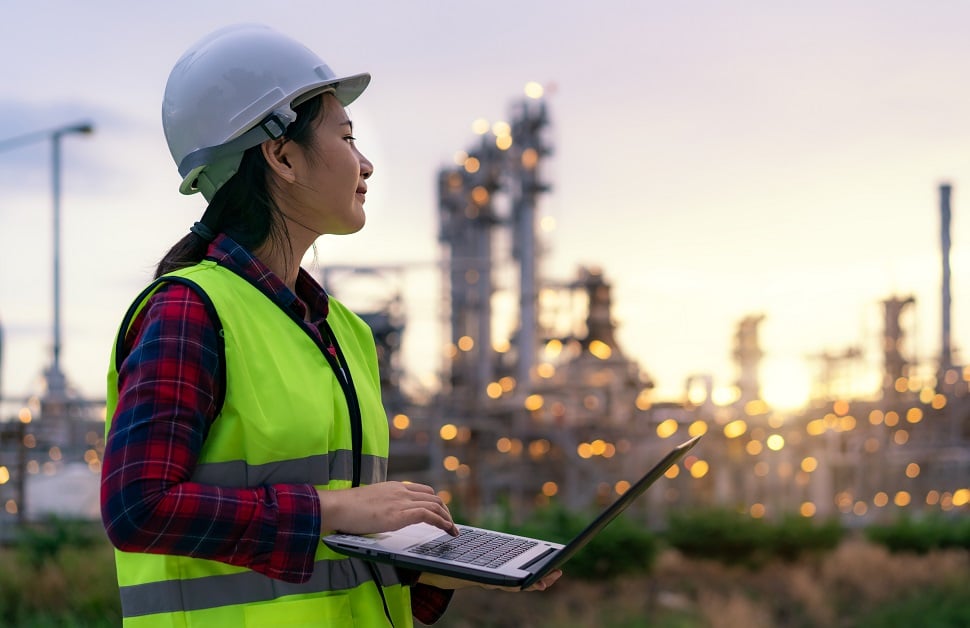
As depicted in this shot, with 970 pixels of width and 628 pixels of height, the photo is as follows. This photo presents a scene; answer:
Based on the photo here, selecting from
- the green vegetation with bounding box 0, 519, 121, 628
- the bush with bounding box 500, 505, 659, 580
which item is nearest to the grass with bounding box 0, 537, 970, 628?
the green vegetation with bounding box 0, 519, 121, 628

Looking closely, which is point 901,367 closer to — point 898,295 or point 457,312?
point 898,295

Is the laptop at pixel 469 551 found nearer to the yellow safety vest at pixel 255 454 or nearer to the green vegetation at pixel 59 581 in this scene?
the yellow safety vest at pixel 255 454

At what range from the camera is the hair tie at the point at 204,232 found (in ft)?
7.00

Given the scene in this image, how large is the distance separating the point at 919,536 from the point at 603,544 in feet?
18.2

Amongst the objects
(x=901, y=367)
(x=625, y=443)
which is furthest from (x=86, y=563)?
(x=901, y=367)

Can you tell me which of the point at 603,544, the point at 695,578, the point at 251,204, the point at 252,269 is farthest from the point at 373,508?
the point at 695,578

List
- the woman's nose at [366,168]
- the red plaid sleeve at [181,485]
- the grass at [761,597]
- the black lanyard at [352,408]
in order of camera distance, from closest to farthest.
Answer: the red plaid sleeve at [181,485], the black lanyard at [352,408], the woman's nose at [366,168], the grass at [761,597]

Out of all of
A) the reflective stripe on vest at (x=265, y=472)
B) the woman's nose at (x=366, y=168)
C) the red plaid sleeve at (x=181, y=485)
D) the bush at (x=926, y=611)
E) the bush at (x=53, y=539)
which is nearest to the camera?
the red plaid sleeve at (x=181, y=485)

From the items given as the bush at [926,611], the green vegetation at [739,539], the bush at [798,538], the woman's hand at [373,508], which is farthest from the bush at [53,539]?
the woman's hand at [373,508]

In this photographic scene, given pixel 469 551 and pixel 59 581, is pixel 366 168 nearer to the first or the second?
pixel 469 551

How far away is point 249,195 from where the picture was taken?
6.94 feet

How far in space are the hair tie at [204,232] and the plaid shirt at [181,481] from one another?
0.92 feet

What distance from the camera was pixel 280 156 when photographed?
2115mm

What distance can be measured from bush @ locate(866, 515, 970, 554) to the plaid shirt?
16121 mm
